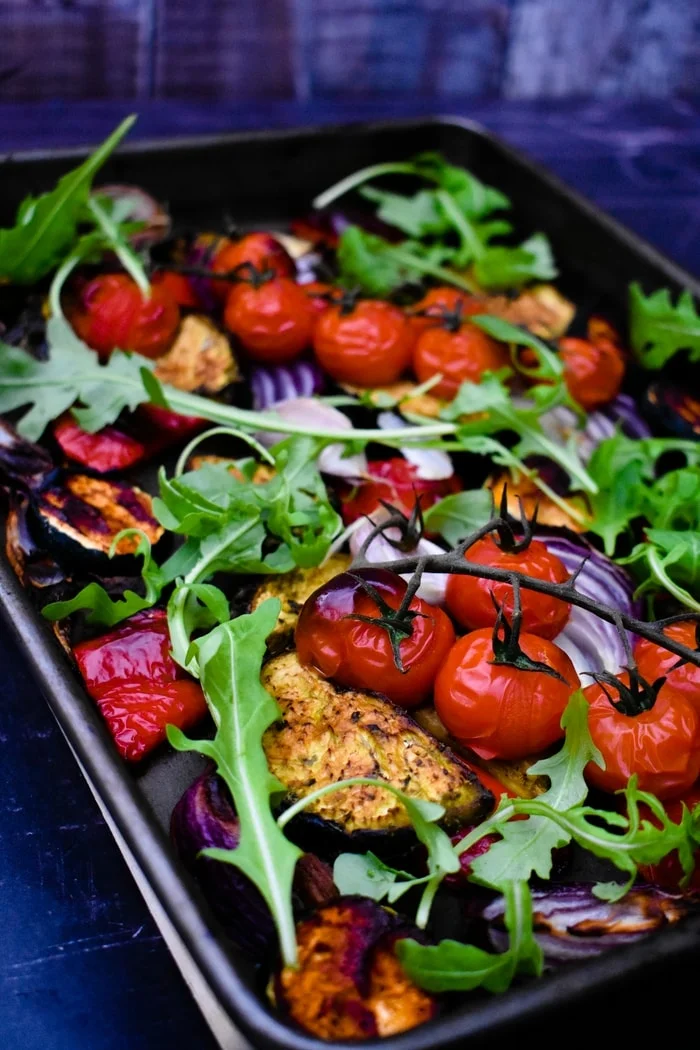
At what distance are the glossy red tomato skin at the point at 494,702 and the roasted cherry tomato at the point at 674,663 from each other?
13 centimetres

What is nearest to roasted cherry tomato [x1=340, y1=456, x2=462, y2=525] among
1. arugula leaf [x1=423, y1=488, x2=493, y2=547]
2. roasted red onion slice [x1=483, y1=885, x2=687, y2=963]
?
arugula leaf [x1=423, y1=488, x2=493, y2=547]

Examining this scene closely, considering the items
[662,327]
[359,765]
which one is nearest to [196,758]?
[359,765]

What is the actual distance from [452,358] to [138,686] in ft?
2.73

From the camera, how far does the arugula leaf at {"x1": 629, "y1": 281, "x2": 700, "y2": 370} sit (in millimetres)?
1842

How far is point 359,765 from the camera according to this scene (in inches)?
45.7

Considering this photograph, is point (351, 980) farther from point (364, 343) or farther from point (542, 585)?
point (364, 343)

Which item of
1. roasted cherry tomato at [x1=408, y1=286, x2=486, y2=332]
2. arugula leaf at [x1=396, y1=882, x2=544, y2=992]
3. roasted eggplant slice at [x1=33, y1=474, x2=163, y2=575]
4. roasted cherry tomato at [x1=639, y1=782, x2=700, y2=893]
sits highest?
roasted cherry tomato at [x1=408, y1=286, x2=486, y2=332]

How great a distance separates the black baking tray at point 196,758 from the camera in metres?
0.91

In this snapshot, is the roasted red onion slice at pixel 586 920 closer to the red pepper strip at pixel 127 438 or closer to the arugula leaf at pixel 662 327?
the red pepper strip at pixel 127 438

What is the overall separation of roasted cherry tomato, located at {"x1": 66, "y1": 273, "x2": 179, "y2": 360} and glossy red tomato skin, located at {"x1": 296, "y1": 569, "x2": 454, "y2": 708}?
0.70 meters

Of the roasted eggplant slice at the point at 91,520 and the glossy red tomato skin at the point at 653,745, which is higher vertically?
the roasted eggplant slice at the point at 91,520

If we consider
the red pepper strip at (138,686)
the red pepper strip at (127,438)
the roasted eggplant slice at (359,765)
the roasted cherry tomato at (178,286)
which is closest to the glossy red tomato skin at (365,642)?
the roasted eggplant slice at (359,765)

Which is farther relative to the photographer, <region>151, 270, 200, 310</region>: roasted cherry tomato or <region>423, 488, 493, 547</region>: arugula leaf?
<region>151, 270, 200, 310</region>: roasted cherry tomato

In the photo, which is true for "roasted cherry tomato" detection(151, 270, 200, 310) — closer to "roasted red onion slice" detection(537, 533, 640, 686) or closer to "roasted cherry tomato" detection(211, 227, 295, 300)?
"roasted cherry tomato" detection(211, 227, 295, 300)
